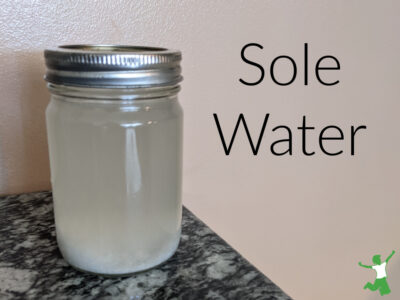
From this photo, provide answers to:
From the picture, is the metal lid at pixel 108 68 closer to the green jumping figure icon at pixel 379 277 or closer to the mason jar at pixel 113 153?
the mason jar at pixel 113 153

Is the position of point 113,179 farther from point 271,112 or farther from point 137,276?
point 271,112

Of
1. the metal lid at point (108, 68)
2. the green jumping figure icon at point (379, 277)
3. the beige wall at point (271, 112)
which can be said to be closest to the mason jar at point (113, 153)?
the metal lid at point (108, 68)

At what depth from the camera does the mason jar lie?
16.1 inches

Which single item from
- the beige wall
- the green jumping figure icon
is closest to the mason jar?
the beige wall

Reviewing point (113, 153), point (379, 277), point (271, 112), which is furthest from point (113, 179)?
point (379, 277)

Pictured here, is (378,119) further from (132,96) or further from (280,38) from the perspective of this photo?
(132,96)

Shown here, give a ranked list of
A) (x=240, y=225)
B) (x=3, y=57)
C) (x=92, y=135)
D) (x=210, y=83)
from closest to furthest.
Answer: (x=92, y=135)
(x=3, y=57)
(x=210, y=83)
(x=240, y=225)

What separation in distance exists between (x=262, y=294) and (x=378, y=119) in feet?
2.04

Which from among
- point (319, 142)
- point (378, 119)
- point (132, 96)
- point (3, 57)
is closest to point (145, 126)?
point (132, 96)

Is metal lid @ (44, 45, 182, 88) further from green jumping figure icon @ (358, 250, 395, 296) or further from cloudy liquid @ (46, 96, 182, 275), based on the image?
green jumping figure icon @ (358, 250, 395, 296)

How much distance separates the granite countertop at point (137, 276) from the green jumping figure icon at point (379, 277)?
25.0 inches

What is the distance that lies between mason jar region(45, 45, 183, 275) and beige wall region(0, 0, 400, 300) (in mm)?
240

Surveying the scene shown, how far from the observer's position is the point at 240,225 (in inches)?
34.6

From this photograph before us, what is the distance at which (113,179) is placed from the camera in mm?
429
